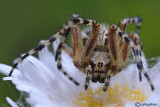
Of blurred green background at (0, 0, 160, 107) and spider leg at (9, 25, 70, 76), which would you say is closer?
spider leg at (9, 25, 70, 76)

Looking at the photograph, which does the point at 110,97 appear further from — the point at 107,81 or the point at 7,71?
the point at 7,71

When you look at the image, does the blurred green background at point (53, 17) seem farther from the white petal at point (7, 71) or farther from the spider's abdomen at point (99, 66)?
the spider's abdomen at point (99, 66)

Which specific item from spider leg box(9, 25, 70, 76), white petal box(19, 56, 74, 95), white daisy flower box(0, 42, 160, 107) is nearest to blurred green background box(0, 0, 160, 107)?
white daisy flower box(0, 42, 160, 107)

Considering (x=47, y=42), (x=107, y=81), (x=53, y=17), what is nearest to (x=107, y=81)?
(x=107, y=81)

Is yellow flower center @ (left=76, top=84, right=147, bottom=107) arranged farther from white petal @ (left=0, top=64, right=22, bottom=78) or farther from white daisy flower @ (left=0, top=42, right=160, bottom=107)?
white petal @ (left=0, top=64, right=22, bottom=78)

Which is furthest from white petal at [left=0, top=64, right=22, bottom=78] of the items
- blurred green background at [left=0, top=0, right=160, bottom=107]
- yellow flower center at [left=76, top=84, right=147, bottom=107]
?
blurred green background at [left=0, top=0, right=160, bottom=107]

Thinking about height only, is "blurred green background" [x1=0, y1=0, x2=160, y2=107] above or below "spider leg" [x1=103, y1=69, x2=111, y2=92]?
above

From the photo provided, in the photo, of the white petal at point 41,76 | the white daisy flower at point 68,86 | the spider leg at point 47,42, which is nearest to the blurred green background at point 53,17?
the white daisy flower at point 68,86

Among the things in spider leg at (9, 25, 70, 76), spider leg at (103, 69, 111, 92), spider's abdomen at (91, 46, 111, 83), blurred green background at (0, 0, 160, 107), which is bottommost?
spider leg at (103, 69, 111, 92)
